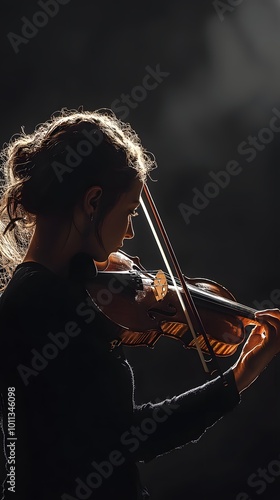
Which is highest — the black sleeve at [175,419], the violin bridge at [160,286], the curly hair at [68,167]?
the curly hair at [68,167]

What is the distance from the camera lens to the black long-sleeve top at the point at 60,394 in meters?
0.96

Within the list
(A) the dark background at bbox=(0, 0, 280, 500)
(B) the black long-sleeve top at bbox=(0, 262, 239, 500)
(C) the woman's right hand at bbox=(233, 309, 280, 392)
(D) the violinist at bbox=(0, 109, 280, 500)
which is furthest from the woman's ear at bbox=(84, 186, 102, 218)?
(A) the dark background at bbox=(0, 0, 280, 500)

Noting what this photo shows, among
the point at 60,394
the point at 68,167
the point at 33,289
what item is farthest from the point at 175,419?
the point at 68,167

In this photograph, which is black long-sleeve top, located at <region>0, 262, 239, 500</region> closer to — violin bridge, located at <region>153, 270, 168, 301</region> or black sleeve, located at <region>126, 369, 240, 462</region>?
black sleeve, located at <region>126, 369, 240, 462</region>

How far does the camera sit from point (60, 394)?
0.97 meters

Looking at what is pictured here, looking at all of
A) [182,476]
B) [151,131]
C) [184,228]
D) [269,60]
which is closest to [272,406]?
[182,476]

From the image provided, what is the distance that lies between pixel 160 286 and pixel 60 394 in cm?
27

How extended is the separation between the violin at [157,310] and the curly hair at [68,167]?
13cm

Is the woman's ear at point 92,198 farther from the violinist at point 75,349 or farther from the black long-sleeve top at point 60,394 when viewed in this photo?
the black long-sleeve top at point 60,394

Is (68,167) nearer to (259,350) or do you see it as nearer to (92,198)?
(92,198)

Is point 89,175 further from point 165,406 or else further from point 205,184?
point 205,184

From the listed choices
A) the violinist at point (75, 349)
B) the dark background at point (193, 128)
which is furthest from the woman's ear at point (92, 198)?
the dark background at point (193, 128)

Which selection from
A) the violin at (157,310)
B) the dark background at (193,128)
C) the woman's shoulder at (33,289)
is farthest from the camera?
the dark background at (193,128)

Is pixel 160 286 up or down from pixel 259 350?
up
